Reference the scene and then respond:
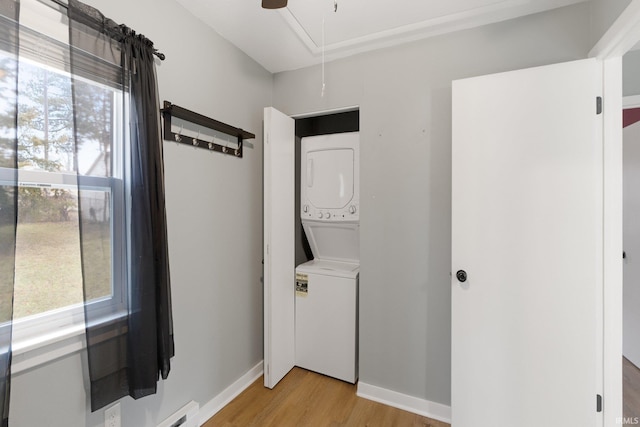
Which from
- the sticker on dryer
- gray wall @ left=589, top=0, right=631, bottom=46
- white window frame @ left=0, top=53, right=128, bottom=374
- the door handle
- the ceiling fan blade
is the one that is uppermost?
gray wall @ left=589, top=0, right=631, bottom=46

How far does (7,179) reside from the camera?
929 mm

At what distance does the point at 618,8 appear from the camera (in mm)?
1232

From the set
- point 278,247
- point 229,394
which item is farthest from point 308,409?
point 278,247

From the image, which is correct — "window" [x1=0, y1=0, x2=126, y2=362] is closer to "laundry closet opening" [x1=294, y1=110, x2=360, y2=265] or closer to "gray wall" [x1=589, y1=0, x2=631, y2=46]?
"laundry closet opening" [x1=294, y1=110, x2=360, y2=265]

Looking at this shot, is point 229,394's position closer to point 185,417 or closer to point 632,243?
point 185,417

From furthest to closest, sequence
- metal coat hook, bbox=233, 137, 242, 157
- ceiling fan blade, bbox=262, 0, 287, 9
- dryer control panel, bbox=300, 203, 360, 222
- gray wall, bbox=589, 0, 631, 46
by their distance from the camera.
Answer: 1. dryer control panel, bbox=300, 203, 360, 222
2. metal coat hook, bbox=233, 137, 242, 157
3. gray wall, bbox=589, 0, 631, 46
4. ceiling fan blade, bbox=262, 0, 287, 9

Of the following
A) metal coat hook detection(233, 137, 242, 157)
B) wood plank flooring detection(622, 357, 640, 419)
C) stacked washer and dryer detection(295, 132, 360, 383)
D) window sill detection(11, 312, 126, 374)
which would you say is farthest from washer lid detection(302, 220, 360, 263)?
wood plank flooring detection(622, 357, 640, 419)

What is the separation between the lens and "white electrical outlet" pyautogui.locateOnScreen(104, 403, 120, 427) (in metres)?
1.26

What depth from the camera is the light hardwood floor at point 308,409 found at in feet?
5.73

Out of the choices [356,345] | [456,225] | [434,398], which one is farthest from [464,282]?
[356,345]

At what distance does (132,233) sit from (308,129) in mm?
1983

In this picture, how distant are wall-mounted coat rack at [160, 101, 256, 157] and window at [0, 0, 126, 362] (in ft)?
0.85

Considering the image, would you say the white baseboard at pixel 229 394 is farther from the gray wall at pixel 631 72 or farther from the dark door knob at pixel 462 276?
the gray wall at pixel 631 72

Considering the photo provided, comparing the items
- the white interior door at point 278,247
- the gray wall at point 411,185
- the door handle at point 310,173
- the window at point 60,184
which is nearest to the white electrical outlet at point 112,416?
the window at point 60,184
